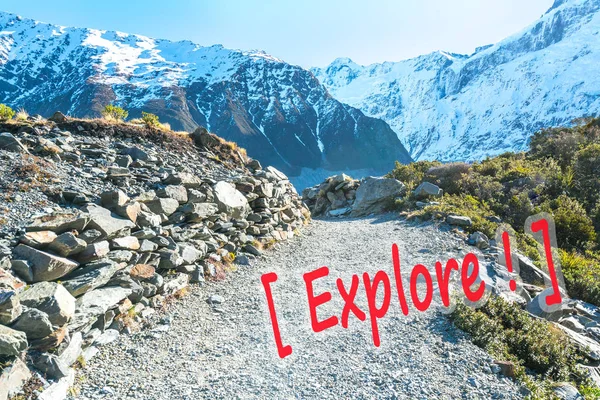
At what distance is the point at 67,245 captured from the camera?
5.97m

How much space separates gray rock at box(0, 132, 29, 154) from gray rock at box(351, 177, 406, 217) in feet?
53.2

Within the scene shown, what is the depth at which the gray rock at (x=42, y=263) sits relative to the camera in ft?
18.0

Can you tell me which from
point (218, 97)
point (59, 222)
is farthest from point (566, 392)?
point (218, 97)

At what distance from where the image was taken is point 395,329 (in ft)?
21.5

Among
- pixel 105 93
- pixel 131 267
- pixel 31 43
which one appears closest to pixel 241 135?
pixel 105 93

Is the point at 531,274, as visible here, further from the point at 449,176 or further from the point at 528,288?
the point at 449,176

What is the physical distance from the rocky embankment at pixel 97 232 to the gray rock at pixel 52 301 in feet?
0.05

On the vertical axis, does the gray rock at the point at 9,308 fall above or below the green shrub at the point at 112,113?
below

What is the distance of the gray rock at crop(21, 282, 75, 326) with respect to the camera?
4.82m

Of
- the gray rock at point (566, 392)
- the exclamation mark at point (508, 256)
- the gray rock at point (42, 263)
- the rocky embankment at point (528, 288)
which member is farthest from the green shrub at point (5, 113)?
the exclamation mark at point (508, 256)

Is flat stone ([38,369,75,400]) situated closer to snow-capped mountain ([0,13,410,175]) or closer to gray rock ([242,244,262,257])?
gray rock ([242,244,262,257])

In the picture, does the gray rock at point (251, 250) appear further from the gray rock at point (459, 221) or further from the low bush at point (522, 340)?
Result: the gray rock at point (459, 221)

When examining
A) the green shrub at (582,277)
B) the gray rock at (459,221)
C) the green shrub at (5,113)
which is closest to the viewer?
the green shrub at (582,277)

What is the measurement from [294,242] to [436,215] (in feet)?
20.2
